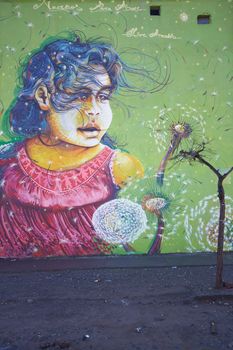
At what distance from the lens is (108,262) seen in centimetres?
805

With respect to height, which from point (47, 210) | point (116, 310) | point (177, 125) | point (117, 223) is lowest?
point (116, 310)

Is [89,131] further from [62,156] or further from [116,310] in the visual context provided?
[116,310]

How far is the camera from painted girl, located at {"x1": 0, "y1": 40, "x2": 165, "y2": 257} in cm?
855

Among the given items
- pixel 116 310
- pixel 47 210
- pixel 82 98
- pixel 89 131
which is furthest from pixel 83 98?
pixel 116 310

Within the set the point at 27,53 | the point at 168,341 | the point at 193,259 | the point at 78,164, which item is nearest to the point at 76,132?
the point at 78,164

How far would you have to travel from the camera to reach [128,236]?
8.59 metres

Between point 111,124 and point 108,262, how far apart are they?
110 inches

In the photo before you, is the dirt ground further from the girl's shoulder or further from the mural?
the girl's shoulder

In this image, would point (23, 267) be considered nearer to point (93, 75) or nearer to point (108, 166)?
point (108, 166)

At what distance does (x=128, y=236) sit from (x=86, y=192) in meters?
1.24

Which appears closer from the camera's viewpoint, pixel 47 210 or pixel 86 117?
pixel 47 210

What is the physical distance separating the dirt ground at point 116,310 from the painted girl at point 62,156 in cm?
124

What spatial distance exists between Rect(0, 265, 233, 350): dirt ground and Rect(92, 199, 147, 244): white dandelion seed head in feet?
3.82

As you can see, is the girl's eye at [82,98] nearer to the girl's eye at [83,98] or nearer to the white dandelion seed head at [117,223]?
the girl's eye at [83,98]
